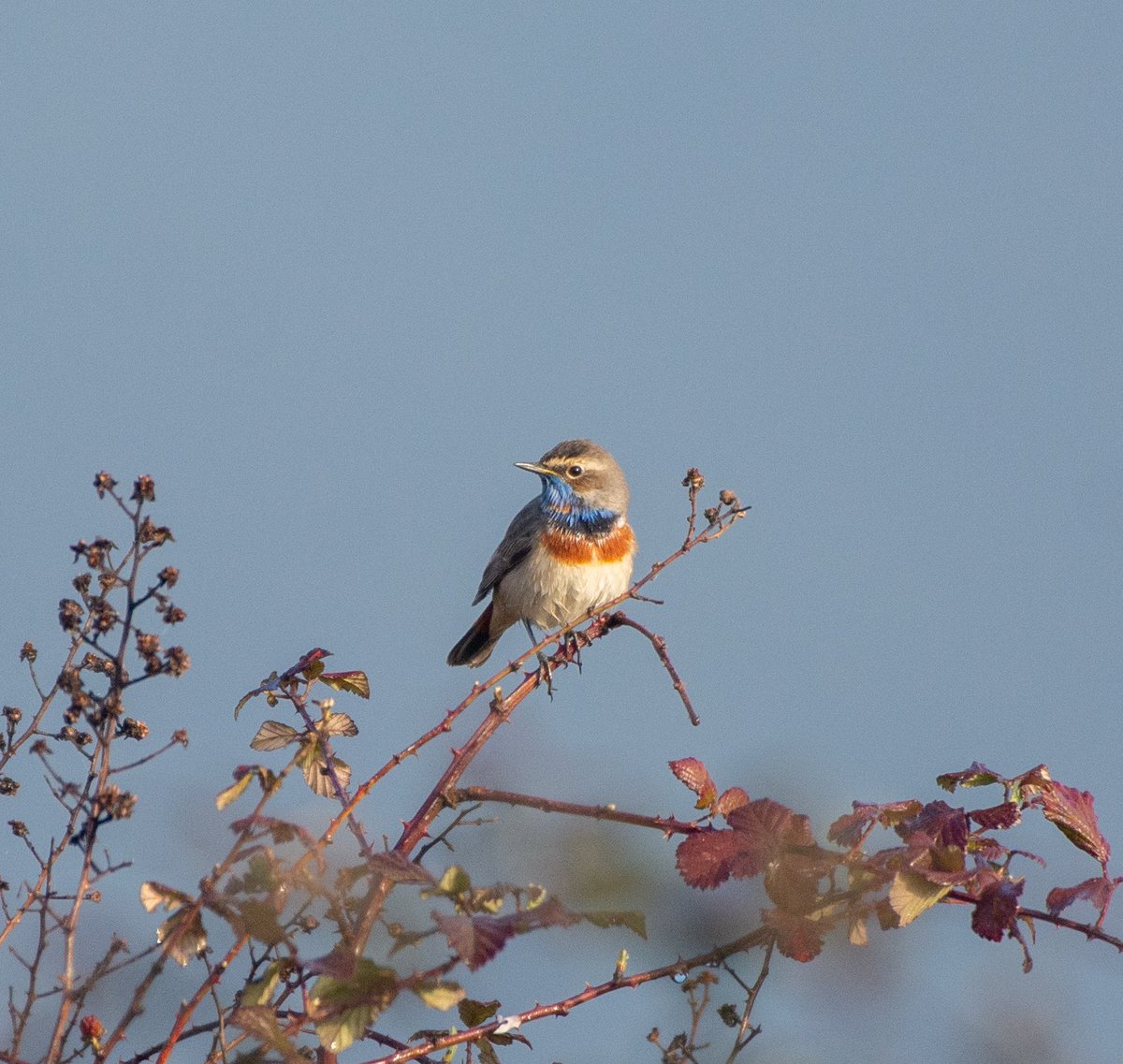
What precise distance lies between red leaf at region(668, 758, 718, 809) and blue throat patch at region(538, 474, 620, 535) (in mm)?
4512

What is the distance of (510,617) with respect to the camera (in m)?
7.05

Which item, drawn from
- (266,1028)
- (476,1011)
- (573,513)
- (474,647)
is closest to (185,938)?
(266,1028)

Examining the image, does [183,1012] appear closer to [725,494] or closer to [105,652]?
[105,652]

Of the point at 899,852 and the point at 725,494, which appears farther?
the point at 725,494

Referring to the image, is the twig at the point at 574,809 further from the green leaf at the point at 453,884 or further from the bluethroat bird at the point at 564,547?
the bluethroat bird at the point at 564,547

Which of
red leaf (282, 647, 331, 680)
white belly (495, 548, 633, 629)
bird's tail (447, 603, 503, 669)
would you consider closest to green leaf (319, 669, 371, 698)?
red leaf (282, 647, 331, 680)

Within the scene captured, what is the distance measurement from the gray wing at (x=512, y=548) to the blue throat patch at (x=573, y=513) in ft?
0.29

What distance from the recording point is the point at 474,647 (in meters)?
7.35

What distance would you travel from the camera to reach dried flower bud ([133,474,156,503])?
2113 millimetres

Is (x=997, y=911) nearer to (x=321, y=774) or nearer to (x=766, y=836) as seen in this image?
(x=766, y=836)

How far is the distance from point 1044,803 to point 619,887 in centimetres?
155

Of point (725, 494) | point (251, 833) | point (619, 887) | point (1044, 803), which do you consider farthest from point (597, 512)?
point (251, 833)

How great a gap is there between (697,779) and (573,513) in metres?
4.61

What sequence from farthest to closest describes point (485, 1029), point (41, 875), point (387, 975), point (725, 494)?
point (725, 494) → point (41, 875) → point (485, 1029) → point (387, 975)
